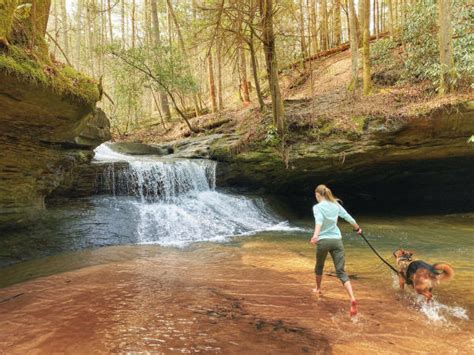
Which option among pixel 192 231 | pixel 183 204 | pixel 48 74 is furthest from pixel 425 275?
pixel 183 204

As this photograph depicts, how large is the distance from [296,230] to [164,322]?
758 cm

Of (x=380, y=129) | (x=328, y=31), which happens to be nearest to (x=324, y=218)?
(x=380, y=129)

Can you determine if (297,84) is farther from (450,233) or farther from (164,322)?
(164,322)

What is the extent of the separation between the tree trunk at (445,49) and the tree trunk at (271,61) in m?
5.15

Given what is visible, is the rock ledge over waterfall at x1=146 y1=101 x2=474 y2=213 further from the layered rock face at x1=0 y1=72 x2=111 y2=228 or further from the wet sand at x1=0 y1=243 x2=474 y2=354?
the wet sand at x1=0 y1=243 x2=474 y2=354

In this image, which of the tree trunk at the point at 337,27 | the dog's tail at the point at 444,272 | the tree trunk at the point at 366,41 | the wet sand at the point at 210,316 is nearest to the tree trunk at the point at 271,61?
the tree trunk at the point at 366,41

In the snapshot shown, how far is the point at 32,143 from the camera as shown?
7.12 m

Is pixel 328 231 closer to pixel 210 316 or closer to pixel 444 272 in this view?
pixel 444 272

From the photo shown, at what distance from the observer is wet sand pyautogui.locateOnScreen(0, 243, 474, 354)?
3385mm

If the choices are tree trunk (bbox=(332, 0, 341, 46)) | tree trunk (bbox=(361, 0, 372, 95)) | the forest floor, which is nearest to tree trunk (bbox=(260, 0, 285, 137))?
the forest floor

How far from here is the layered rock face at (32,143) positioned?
5.65 m

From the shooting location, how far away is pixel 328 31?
21656 millimetres

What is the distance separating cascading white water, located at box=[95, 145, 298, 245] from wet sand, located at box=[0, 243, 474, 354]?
382 centimetres

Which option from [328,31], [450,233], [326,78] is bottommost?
[450,233]
